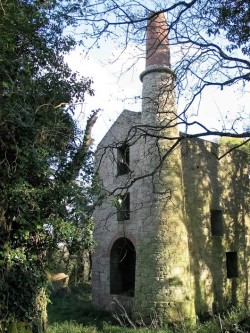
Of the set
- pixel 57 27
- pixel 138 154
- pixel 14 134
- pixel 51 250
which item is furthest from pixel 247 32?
pixel 138 154

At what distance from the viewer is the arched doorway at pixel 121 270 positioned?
14.6m

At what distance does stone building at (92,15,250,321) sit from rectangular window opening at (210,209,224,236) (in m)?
0.04

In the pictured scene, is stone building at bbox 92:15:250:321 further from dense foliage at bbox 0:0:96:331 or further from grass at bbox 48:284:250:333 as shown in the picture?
dense foliage at bbox 0:0:96:331

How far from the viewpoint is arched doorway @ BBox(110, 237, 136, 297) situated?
14.6 meters

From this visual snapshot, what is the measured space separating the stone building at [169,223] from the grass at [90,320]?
0.70m

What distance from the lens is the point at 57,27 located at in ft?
28.2

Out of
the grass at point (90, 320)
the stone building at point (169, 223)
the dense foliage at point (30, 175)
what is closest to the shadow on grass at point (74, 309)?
the grass at point (90, 320)

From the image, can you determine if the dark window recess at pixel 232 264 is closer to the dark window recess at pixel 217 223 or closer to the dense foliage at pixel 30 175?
the dark window recess at pixel 217 223

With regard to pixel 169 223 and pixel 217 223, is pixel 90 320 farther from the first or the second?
pixel 217 223

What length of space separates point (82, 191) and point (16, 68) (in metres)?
2.75

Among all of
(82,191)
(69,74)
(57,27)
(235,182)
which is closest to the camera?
(82,191)

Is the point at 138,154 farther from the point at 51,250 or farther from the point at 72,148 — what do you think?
the point at 51,250

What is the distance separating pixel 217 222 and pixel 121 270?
429 cm

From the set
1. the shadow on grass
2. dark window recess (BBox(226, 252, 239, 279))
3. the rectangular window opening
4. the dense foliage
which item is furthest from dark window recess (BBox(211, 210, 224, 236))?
the dense foliage
